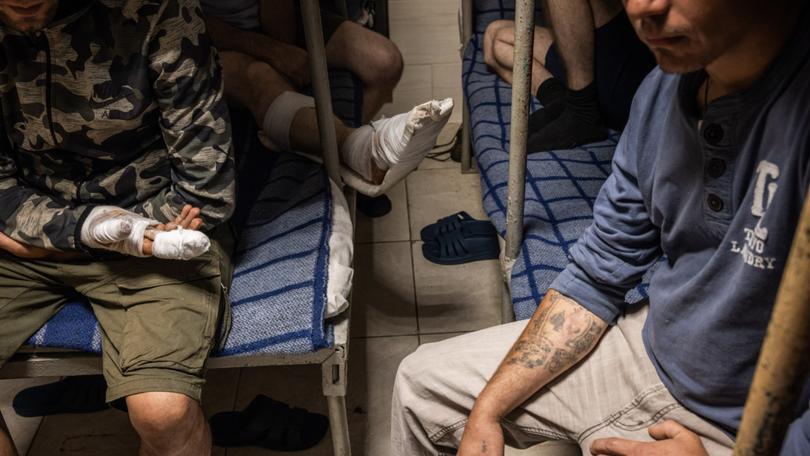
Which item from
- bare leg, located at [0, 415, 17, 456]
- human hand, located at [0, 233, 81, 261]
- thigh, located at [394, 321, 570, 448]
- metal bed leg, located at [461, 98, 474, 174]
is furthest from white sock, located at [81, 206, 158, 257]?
metal bed leg, located at [461, 98, 474, 174]

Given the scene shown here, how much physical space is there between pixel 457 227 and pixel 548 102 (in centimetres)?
48

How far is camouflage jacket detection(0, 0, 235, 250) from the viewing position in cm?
→ 131

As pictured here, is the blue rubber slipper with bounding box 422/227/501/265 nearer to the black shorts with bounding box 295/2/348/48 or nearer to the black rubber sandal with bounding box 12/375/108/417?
the black shorts with bounding box 295/2/348/48

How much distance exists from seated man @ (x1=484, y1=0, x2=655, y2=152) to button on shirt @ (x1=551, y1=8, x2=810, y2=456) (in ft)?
2.55

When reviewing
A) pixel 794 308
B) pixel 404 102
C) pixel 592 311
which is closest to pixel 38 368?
pixel 592 311

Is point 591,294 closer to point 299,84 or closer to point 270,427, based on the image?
point 270,427

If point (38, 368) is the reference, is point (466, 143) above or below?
below

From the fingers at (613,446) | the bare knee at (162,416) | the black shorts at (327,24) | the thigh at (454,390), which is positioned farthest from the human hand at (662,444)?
the black shorts at (327,24)

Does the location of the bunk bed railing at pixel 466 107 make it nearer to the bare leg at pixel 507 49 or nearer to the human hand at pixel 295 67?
the bare leg at pixel 507 49

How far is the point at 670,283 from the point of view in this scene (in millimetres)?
1043

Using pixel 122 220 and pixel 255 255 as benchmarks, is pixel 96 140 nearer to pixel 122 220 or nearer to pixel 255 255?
pixel 122 220

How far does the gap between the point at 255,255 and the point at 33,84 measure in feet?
1.71

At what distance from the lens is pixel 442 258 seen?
7.32ft

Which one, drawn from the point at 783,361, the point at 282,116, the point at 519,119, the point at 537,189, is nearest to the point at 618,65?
the point at 537,189
